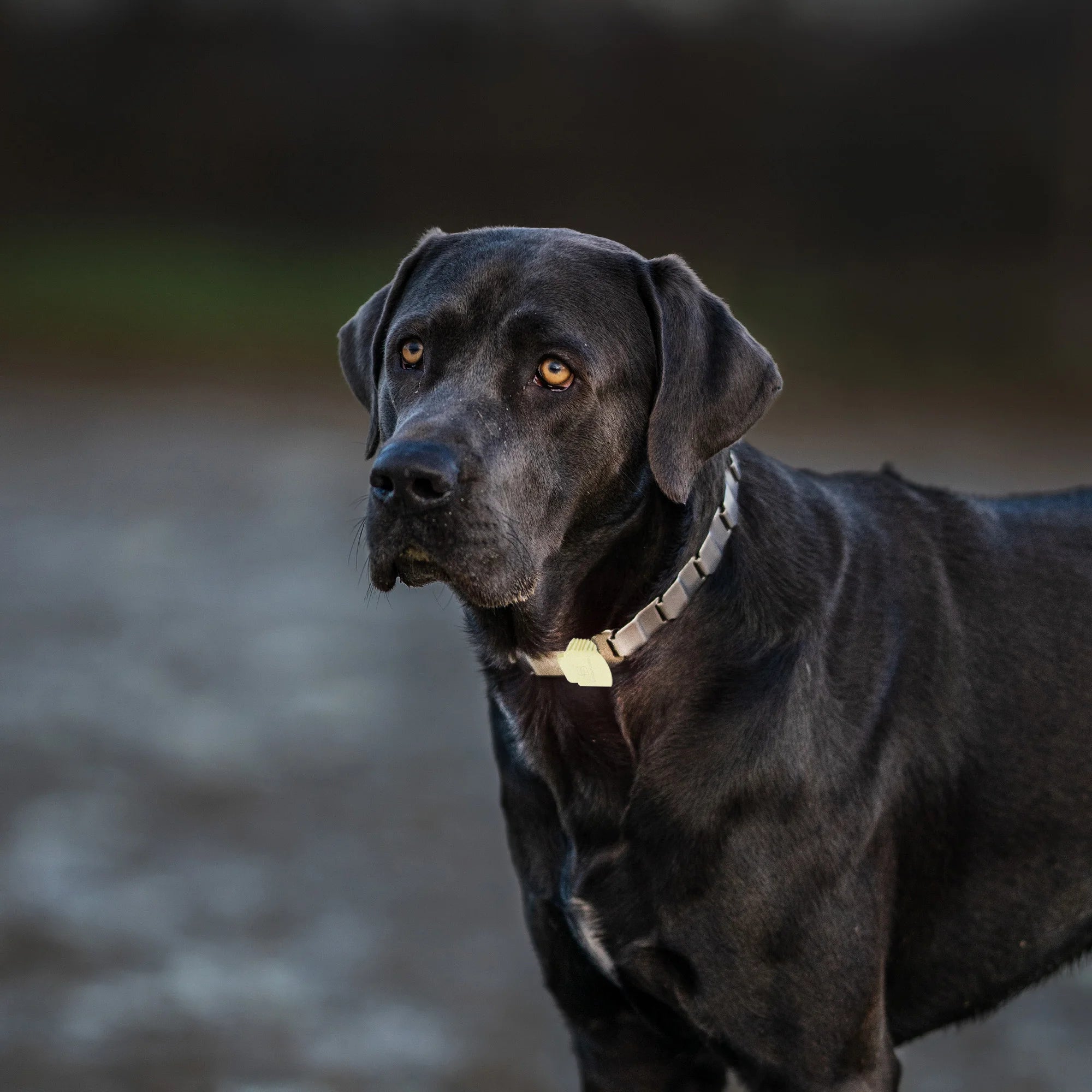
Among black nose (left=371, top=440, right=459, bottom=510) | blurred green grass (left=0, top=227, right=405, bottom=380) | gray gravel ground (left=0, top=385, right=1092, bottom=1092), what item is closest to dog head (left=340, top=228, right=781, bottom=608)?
black nose (left=371, top=440, right=459, bottom=510)

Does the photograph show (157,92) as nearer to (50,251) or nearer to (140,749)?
(50,251)

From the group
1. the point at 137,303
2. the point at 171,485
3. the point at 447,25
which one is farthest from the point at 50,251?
the point at 171,485

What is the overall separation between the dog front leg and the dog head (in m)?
0.75

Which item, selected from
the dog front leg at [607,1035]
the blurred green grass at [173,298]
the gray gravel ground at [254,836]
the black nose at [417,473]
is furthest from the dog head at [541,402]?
the blurred green grass at [173,298]

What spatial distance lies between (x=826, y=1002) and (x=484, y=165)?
15790 mm

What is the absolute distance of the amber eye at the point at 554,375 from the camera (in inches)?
109

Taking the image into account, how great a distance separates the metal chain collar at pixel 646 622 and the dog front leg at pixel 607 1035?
1.61ft

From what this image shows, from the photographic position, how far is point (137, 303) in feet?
59.9

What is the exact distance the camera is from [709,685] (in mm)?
2762

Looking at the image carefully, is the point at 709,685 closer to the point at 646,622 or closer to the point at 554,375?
the point at 646,622

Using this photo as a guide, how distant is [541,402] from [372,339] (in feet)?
1.93

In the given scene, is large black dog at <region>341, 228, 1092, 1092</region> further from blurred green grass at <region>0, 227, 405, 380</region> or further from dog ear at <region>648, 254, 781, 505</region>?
blurred green grass at <region>0, 227, 405, 380</region>

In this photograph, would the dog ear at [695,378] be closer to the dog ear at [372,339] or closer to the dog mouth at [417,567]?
the dog mouth at [417,567]

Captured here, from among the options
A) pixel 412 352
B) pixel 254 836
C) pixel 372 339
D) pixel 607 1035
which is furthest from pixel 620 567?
pixel 254 836
